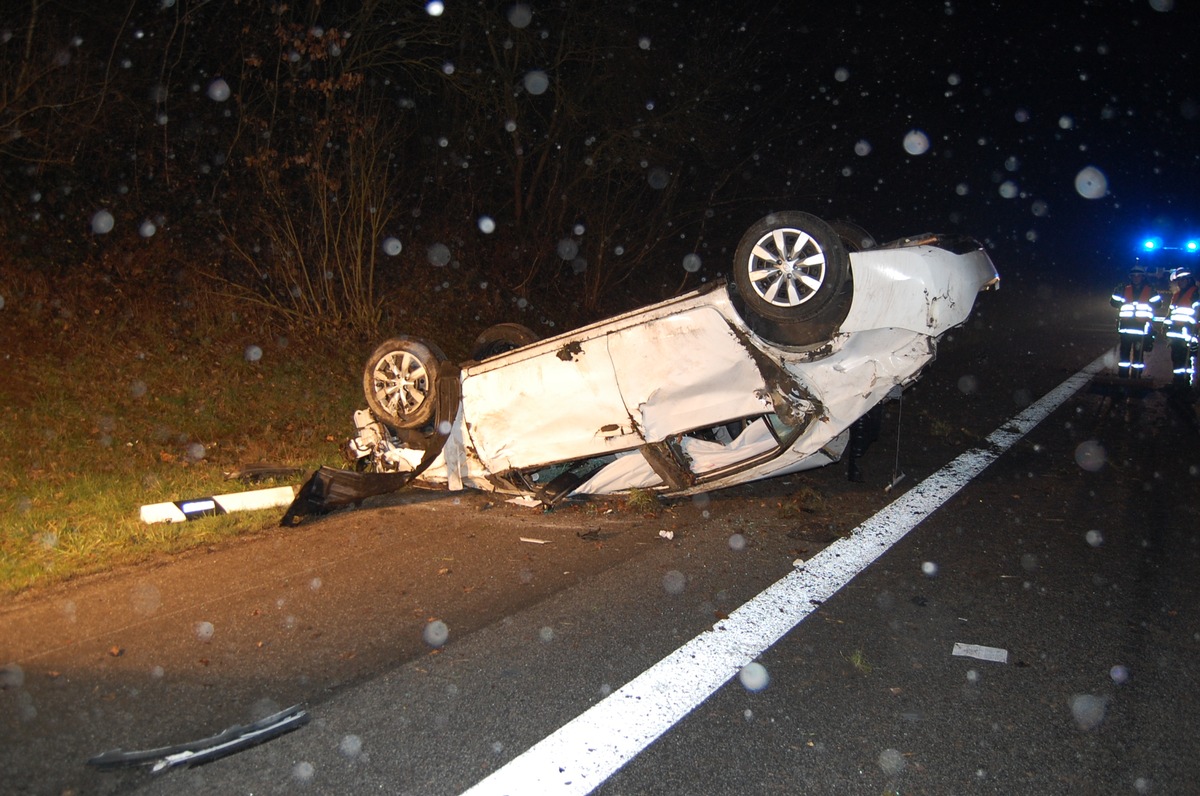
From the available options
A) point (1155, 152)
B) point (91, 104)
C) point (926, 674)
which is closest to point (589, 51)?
point (91, 104)

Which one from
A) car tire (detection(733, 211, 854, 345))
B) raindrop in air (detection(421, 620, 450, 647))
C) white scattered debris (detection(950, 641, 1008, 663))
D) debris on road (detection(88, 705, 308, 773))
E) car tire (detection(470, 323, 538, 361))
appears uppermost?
car tire (detection(733, 211, 854, 345))

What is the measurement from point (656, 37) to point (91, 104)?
7.60 m

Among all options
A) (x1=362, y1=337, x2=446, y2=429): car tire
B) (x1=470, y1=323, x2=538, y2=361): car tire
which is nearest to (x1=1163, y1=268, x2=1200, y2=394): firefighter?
Result: (x1=470, y1=323, x2=538, y2=361): car tire

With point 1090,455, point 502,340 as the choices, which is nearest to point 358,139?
point 502,340

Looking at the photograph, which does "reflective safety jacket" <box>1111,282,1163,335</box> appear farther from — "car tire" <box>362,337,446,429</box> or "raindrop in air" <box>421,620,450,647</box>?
"raindrop in air" <box>421,620,450,647</box>

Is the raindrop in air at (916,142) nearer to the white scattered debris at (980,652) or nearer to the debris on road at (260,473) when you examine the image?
the debris on road at (260,473)

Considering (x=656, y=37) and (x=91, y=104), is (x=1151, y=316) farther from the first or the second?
(x=91, y=104)

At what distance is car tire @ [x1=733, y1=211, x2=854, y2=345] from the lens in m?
5.62

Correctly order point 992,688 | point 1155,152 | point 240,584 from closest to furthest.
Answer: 1. point 992,688
2. point 240,584
3. point 1155,152

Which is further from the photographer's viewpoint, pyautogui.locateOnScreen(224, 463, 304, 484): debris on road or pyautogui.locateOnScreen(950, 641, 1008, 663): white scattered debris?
pyautogui.locateOnScreen(224, 463, 304, 484): debris on road

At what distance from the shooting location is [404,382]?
6.75 metres

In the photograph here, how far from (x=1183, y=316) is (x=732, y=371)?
8.21 metres

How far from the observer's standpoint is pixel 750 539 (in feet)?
18.5

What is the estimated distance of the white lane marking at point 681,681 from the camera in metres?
3.04
